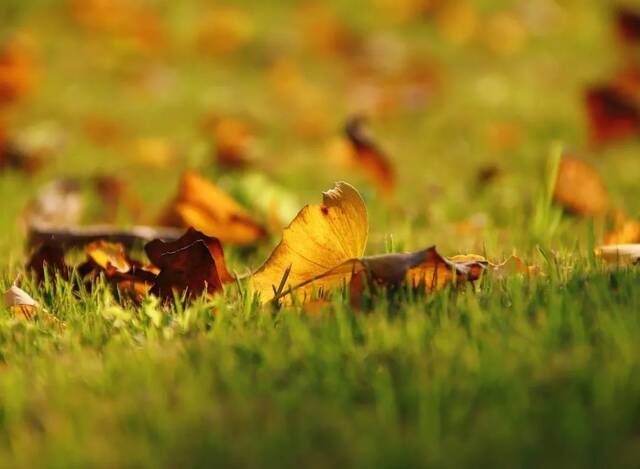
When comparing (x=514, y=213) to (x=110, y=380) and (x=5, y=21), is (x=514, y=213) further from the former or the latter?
(x=5, y=21)

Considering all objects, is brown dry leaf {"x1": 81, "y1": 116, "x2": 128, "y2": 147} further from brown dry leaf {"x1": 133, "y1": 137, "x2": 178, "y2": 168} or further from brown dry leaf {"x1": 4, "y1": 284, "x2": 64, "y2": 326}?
brown dry leaf {"x1": 4, "y1": 284, "x2": 64, "y2": 326}

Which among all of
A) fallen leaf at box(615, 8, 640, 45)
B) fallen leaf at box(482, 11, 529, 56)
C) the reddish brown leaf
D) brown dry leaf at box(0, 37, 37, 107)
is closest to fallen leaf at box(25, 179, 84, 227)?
the reddish brown leaf

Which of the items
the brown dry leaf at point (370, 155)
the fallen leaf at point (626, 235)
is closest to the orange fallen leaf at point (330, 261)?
the fallen leaf at point (626, 235)

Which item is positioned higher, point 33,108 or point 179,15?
point 179,15

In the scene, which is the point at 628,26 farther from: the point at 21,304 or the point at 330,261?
the point at 21,304

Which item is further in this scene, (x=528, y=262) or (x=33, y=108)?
(x=33, y=108)

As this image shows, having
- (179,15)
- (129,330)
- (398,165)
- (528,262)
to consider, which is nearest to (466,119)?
(398,165)

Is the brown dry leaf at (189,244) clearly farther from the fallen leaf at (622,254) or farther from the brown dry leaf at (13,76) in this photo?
the brown dry leaf at (13,76)
